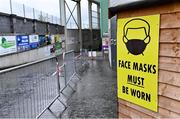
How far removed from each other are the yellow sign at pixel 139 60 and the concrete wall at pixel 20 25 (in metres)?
19.4

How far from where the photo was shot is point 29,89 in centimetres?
672

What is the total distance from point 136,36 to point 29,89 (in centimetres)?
374

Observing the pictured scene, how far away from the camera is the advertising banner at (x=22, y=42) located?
2342cm

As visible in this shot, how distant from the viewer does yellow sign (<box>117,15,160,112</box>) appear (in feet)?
11.0

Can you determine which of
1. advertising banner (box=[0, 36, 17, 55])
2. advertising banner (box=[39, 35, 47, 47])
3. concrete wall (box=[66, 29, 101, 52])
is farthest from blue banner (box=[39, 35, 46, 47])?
advertising banner (box=[0, 36, 17, 55])

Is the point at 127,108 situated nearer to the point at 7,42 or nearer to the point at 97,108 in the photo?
the point at 97,108

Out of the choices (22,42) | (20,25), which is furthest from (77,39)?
(22,42)

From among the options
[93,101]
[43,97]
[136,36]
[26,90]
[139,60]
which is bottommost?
[93,101]

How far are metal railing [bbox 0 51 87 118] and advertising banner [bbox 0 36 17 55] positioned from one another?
1221 centimetres

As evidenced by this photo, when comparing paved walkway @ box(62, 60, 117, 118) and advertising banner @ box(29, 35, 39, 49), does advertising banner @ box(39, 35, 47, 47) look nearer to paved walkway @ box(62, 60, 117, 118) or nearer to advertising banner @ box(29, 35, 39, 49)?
advertising banner @ box(29, 35, 39, 49)

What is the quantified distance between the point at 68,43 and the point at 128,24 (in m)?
31.9

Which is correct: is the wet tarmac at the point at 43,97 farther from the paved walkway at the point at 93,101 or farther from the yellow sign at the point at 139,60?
the yellow sign at the point at 139,60

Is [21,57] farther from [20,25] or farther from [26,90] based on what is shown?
[26,90]

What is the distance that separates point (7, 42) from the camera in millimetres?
21594
